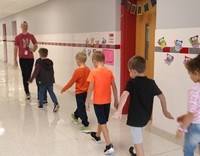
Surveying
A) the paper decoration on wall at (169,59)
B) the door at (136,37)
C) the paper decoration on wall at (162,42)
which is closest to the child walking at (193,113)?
the paper decoration on wall at (169,59)

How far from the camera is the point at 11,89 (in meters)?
6.78

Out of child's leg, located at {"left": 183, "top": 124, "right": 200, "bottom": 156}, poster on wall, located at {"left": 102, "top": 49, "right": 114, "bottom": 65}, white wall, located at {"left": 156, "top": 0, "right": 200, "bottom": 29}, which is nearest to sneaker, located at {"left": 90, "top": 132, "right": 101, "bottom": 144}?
child's leg, located at {"left": 183, "top": 124, "right": 200, "bottom": 156}

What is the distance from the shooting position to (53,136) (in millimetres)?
3518

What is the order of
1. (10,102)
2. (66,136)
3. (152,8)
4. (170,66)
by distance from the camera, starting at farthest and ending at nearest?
(10,102) → (152,8) → (66,136) → (170,66)

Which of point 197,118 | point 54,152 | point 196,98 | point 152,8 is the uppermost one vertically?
point 152,8

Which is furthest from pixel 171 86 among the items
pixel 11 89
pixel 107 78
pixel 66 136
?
pixel 11 89

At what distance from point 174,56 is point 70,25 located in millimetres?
3461

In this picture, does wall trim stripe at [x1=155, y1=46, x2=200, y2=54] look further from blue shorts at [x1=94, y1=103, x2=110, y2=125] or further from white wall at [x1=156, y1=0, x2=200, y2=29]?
blue shorts at [x1=94, y1=103, x2=110, y2=125]

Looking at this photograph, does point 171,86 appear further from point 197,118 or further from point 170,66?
point 197,118

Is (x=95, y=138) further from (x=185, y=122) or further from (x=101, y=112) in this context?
(x=185, y=122)

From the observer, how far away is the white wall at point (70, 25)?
14.8ft

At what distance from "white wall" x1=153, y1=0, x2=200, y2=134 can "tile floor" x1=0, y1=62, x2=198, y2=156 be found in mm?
437

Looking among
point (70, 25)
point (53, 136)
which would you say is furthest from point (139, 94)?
point (70, 25)

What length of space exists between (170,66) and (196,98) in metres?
1.43
